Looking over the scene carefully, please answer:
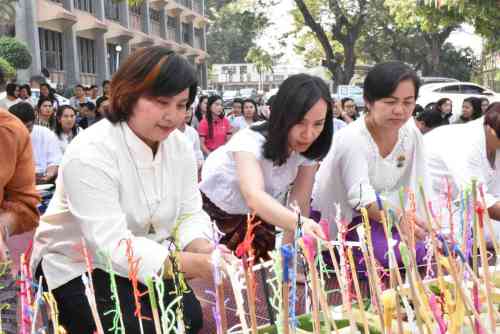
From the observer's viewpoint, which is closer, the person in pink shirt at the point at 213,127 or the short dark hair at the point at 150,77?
the short dark hair at the point at 150,77

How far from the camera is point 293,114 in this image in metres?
2.35

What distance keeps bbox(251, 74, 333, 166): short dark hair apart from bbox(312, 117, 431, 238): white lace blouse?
0.26 metres

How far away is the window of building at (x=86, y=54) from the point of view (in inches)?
779

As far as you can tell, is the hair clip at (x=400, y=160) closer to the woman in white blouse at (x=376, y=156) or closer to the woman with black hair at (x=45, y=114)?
the woman in white blouse at (x=376, y=156)

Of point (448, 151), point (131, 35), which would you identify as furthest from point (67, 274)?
point (131, 35)

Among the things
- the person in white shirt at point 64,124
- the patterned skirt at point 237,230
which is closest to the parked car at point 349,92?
the person in white shirt at point 64,124

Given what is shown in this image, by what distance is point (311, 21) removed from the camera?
1351 centimetres

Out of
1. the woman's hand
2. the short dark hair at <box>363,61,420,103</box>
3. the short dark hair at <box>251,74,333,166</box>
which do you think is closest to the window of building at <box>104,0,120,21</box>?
the short dark hair at <box>363,61,420,103</box>

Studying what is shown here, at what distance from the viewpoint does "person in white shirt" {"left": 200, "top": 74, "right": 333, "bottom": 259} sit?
233cm

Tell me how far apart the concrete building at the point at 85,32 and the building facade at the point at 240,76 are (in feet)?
45.7

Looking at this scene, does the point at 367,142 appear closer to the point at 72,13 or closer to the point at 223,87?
the point at 72,13

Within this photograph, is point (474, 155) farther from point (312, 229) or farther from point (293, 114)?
point (312, 229)

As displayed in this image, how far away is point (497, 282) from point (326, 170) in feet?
4.02

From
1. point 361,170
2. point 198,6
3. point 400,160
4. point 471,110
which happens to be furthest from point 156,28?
point 361,170
